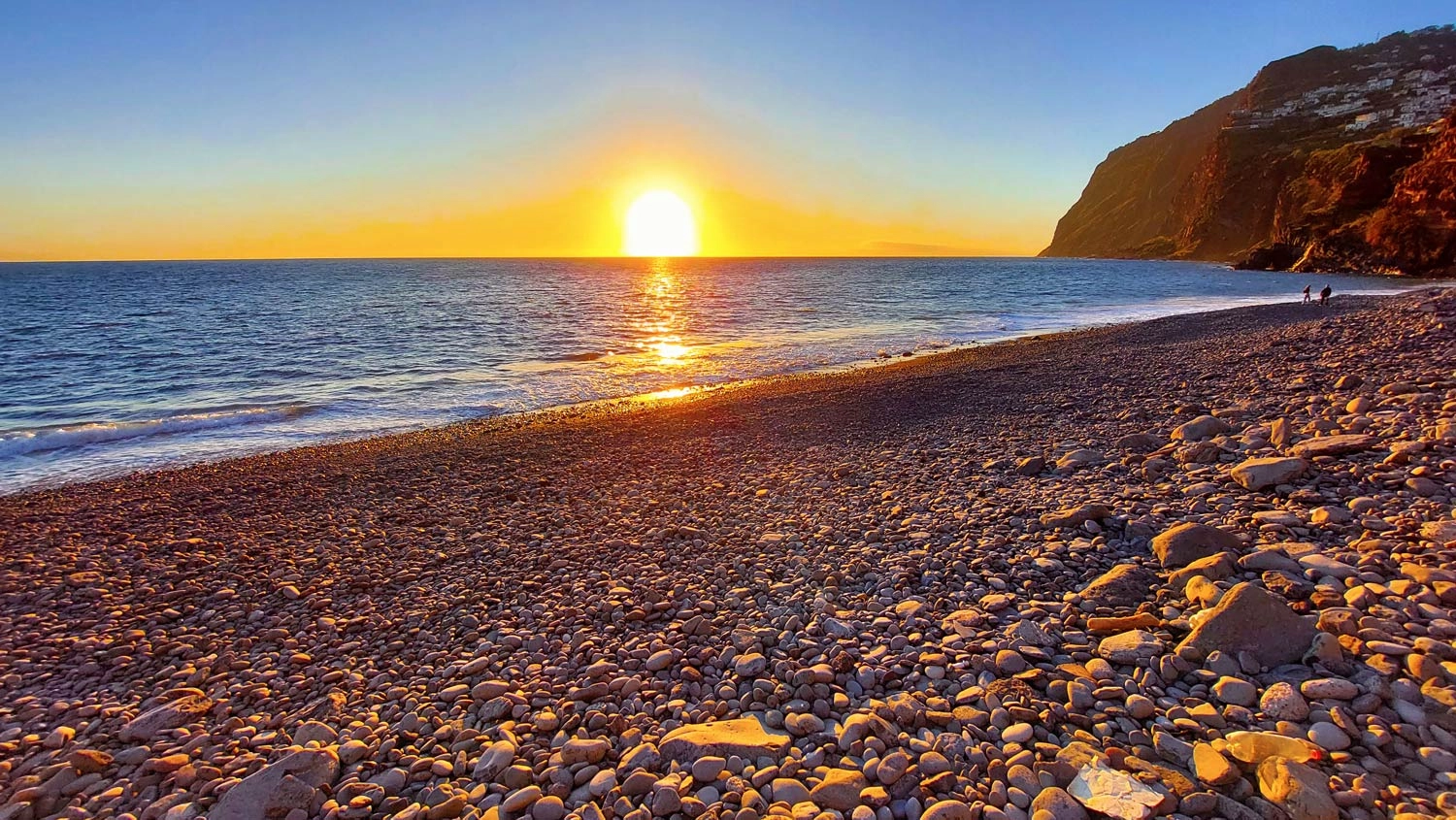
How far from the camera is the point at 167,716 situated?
4289 mm

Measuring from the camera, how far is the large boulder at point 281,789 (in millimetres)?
3346

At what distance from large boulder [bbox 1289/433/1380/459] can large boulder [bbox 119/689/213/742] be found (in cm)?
1006


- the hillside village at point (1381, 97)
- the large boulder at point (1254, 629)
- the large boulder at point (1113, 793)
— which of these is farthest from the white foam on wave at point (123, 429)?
the hillside village at point (1381, 97)

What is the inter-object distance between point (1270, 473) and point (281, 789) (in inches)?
332

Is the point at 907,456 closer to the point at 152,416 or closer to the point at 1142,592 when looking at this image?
the point at 1142,592

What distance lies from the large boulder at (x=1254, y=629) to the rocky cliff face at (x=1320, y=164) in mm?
68410

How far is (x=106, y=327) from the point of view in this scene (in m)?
36.1

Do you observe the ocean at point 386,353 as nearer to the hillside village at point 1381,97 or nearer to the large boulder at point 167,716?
the large boulder at point 167,716

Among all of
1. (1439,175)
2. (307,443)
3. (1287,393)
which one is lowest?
(307,443)

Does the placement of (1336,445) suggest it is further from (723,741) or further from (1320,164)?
(1320,164)

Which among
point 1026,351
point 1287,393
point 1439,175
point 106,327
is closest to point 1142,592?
point 1287,393

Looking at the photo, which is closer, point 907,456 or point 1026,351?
point 907,456

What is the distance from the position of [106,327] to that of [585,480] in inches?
1705

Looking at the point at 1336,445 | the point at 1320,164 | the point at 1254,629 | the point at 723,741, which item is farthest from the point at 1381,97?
the point at 723,741
